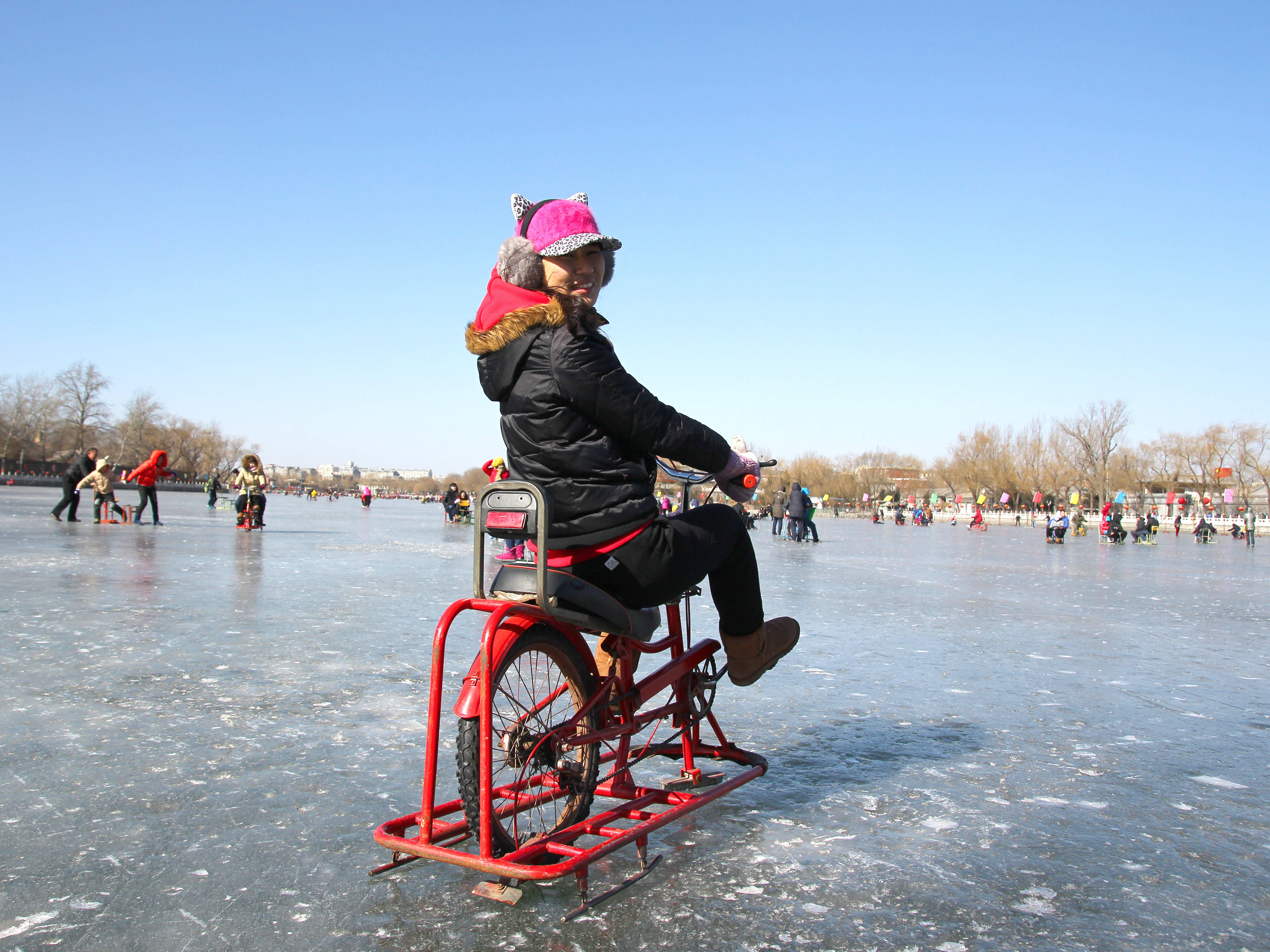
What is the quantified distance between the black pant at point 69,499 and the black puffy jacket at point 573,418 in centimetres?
2134

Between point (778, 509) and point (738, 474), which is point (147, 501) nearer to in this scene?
point (778, 509)

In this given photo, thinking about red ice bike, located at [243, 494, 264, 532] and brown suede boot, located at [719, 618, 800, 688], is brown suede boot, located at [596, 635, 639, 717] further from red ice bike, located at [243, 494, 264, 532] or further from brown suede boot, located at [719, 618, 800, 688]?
red ice bike, located at [243, 494, 264, 532]

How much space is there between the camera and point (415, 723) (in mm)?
4117

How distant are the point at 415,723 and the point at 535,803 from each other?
62.4 inches

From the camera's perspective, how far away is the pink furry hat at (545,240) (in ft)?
9.07

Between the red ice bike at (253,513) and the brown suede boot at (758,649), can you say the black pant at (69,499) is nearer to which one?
the red ice bike at (253,513)

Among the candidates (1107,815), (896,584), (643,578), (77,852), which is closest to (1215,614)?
(896,584)

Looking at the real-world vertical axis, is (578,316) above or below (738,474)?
above

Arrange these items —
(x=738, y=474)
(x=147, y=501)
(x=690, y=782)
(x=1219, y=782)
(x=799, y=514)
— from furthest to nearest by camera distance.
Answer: (x=799, y=514), (x=147, y=501), (x=1219, y=782), (x=690, y=782), (x=738, y=474)

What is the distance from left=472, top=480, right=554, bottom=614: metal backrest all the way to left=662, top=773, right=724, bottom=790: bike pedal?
3.53 feet

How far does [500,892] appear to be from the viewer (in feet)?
7.61

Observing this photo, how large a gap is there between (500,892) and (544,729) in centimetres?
51

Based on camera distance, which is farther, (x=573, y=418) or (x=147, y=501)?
(x=147, y=501)

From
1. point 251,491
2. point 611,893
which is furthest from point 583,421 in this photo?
point 251,491
